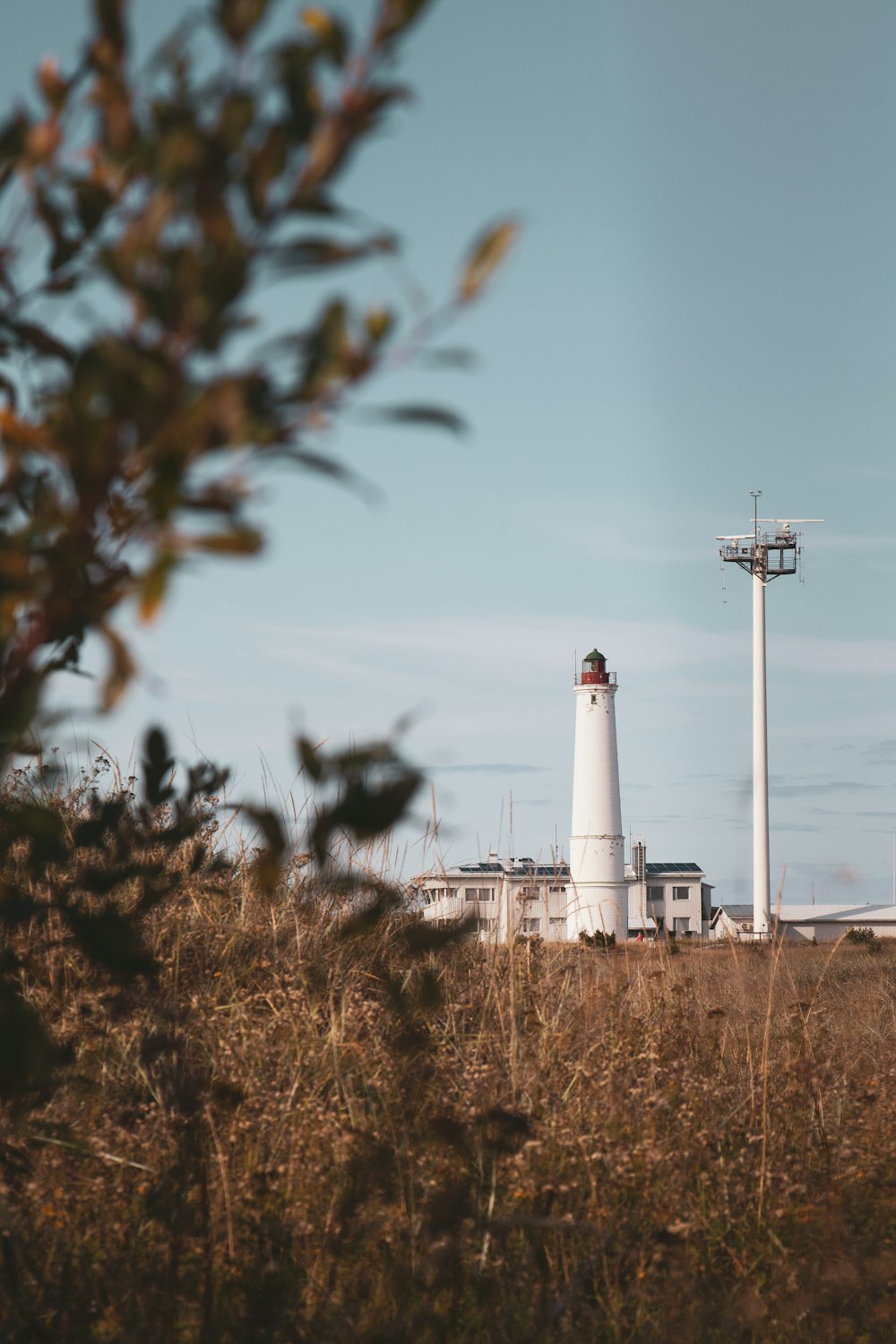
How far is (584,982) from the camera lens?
586 cm

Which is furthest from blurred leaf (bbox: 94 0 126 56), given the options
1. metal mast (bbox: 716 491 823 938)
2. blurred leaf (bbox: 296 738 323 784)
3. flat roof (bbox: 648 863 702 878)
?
flat roof (bbox: 648 863 702 878)

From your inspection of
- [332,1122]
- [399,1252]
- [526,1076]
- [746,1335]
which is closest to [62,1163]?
[332,1122]

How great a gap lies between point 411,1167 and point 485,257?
2.69 m

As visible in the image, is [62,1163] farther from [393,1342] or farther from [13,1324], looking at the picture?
[393,1342]

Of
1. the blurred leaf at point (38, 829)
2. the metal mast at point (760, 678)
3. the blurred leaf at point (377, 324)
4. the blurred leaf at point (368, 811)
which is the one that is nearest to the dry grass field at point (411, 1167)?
the blurred leaf at point (368, 811)

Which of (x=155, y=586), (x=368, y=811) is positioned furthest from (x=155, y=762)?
(x=155, y=586)

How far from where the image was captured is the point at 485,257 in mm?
1040

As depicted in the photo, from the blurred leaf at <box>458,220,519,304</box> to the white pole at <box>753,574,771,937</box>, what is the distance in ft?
114

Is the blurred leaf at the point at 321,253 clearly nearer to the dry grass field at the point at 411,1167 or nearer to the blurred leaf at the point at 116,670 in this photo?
the blurred leaf at the point at 116,670

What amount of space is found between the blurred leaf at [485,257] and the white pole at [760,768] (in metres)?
34.7

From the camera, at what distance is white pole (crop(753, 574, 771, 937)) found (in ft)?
115

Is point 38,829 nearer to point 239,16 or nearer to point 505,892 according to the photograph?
point 239,16

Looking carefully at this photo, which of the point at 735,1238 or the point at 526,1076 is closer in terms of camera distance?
the point at 735,1238

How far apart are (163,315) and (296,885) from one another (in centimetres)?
495
